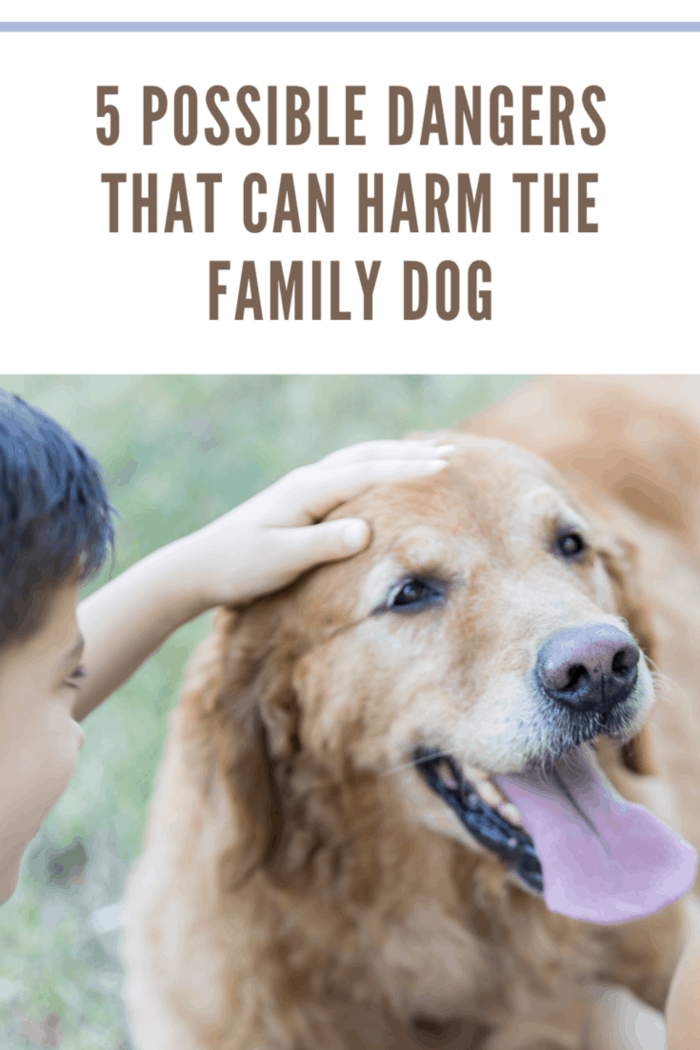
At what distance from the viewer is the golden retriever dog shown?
6.75ft

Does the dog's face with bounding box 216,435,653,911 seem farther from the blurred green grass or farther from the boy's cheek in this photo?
the blurred green grass

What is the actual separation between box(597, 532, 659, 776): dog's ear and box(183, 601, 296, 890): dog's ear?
80 cm

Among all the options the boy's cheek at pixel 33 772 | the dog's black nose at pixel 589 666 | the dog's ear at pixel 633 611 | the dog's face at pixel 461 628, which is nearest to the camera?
the boy's cheek at pixel 33 772

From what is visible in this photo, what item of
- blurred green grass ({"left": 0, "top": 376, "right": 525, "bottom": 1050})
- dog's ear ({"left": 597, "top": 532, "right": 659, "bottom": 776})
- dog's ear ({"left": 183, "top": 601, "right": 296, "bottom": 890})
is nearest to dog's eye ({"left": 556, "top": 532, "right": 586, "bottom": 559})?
dog's ear ({"left": 597, "top": 532, "right": 659, "bottom": 776})

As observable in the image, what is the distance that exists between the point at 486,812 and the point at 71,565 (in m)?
1.04

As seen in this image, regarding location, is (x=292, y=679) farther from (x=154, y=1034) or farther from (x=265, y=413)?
(x=265, y=413)

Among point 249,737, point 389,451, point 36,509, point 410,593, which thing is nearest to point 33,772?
point 36,509

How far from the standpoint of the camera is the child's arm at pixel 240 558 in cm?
219

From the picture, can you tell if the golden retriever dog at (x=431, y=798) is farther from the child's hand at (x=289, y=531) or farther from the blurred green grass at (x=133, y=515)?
the blurred green grass at (x=133, y=515)

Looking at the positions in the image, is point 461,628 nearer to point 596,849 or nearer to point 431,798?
point 431,798

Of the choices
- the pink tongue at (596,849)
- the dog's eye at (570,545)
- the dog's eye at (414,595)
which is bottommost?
the pink tongue at (596,849)

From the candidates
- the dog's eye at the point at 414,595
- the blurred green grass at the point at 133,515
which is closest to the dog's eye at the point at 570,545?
the dog's eye at the point at 414,595

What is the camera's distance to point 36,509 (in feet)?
5.46

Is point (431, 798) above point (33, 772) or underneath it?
underneath
